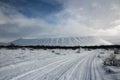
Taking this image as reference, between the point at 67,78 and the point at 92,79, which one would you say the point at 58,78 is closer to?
the point at 67,78

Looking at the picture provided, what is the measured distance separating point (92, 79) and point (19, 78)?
11.3 feet

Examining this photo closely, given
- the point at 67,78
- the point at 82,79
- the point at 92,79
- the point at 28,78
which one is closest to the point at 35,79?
the point at 28,78

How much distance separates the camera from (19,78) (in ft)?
19.6

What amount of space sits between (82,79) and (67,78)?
2.36 feet

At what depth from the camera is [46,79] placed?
5.89m

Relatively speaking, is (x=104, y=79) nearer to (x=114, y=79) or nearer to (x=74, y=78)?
(x=114, y=79)

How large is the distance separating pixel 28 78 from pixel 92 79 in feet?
9.93

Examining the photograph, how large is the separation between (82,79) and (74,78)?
15.8 inches

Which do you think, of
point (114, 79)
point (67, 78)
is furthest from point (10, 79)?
point (114, 79)

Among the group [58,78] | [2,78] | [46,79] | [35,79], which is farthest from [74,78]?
[2,78]

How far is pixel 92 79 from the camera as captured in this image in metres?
5.87

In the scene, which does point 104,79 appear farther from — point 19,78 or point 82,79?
point 19,78

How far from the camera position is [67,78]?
6059mm

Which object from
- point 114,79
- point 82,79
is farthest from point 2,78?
point 114,79
